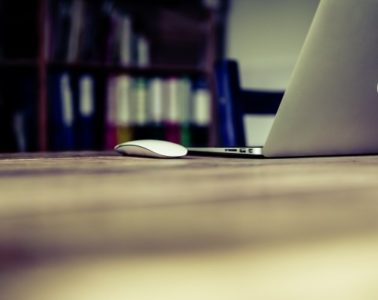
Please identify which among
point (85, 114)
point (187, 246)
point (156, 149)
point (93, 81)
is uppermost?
point (93, 81)

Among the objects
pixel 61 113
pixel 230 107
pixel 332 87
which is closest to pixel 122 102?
pixel 61 113

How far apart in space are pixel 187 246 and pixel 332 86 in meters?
0.57

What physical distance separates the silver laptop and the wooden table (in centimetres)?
36

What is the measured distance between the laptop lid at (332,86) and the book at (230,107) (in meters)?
1.03

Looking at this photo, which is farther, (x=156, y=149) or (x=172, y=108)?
(x=172, y=108)

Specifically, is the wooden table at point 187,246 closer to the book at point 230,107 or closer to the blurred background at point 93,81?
the book at point 230,107

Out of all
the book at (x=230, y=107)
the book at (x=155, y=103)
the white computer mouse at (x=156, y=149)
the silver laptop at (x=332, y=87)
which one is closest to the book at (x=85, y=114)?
the book at (x=155, y=103)

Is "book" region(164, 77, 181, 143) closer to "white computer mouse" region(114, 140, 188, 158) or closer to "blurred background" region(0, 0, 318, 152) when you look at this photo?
"blurred background" region(0, 0, 318, 152)

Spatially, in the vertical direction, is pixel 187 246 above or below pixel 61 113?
below

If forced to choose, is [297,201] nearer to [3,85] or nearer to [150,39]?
[3,85]

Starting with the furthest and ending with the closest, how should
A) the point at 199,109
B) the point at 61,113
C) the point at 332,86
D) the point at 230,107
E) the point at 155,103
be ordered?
the point at 199,109
the point at 155,103
the point at 61,113
the point at 230,107
the point at 332,86

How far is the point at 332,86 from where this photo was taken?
27.3 inches

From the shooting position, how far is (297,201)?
0.98 feet

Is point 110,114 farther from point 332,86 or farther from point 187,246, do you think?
point 187,246
